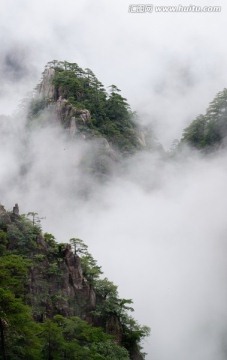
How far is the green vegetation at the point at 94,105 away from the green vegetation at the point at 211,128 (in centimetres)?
1158

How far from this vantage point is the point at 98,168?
7694 centimetres

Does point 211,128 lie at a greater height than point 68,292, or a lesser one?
greater

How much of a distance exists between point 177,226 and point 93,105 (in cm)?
2923

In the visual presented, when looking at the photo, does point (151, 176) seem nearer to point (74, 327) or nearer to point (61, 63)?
point (61, 63)

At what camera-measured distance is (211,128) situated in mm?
84250

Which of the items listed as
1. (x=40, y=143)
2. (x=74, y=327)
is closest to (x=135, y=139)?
(x=40, y=143)

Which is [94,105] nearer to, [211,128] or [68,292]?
[211,128]

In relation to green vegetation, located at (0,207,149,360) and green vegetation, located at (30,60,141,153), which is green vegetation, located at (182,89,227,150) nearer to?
green vegetation, located at (30,60,141,153)

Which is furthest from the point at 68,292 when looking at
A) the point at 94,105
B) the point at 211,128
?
the point at 211,128

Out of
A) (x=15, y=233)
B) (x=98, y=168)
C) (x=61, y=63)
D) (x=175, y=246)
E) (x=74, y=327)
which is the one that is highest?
(x=61, y=63)

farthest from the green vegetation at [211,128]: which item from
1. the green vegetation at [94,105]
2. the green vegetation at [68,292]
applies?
the green vegetation at [68,292]

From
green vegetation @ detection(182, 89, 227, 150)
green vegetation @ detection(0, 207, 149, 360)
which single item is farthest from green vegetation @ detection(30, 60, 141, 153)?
green vegetation @ detection(0, 207, 149, 360)

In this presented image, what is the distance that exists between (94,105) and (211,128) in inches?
891

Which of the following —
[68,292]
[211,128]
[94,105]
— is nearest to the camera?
[68,292]
